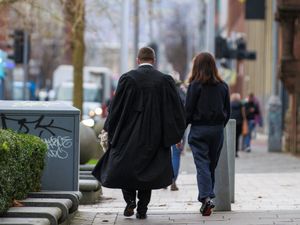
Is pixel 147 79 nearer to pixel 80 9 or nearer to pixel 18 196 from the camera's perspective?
pixel 18 196

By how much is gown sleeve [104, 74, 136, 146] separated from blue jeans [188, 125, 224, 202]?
955mm

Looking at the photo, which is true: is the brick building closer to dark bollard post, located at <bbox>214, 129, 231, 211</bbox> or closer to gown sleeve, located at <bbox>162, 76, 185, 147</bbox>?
dark bollard post, located at <bbox>214, 129, 231, 211</bbox>

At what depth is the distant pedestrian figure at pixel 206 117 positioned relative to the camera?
10.2 meters

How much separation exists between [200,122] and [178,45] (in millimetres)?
75524

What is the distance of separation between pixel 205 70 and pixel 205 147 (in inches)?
32.1

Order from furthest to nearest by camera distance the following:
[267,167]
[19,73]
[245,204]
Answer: [19,73] < [267,167] < [245,204]

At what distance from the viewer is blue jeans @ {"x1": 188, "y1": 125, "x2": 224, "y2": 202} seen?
10.1 m

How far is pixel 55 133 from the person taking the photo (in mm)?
9781

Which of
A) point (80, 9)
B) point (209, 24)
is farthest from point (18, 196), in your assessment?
point (209, 24)

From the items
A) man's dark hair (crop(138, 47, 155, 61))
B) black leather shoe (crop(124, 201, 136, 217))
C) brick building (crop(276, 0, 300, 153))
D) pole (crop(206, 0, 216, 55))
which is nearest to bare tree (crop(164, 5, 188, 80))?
pole (crop(206, 0, 216, 55))

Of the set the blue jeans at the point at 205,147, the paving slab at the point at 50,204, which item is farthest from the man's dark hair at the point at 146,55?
the paving slab at the point at 50,204

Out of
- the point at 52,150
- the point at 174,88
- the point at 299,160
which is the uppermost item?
the point at 174,88

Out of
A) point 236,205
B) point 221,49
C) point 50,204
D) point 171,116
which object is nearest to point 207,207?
point 171,116

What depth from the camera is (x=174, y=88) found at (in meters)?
9.79
